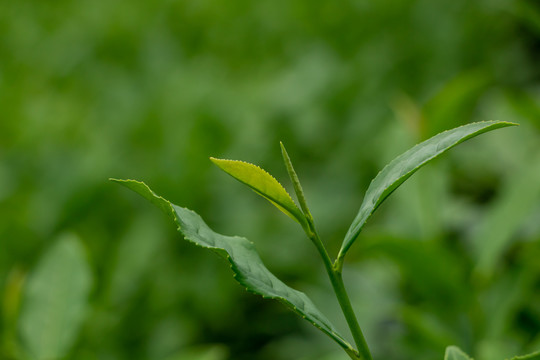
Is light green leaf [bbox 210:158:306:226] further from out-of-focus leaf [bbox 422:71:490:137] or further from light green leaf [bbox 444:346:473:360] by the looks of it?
out-of-focus leaf [bbox 422:71:490:137]

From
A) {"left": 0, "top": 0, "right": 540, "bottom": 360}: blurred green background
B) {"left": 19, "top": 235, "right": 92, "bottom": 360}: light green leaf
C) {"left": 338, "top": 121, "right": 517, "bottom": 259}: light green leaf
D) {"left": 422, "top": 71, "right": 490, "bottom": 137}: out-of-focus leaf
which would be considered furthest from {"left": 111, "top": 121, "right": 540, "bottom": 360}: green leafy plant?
{"left": 422, "top": 71, "right": 490, "bottom": 137}: out-of-focus leaf

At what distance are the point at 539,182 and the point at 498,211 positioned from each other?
81 mm

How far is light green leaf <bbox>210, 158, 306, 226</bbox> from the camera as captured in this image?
53 centimetres

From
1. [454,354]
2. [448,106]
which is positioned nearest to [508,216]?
[448,106]

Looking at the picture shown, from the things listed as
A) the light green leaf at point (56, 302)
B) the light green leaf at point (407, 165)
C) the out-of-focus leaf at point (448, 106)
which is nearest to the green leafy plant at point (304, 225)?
the light green leaf at point (407, 165)

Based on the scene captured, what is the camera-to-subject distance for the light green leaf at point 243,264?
50cm

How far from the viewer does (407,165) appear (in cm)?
50

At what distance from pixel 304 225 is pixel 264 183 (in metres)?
0.05

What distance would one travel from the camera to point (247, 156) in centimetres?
179

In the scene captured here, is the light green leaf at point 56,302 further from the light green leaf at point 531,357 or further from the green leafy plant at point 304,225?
the light green leaf at point 531,357

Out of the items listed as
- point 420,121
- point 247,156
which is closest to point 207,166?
point 247,156

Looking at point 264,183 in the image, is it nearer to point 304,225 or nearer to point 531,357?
point 304,225

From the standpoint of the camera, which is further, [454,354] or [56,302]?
[56,302]

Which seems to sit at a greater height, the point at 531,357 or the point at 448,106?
the point at 448,106
